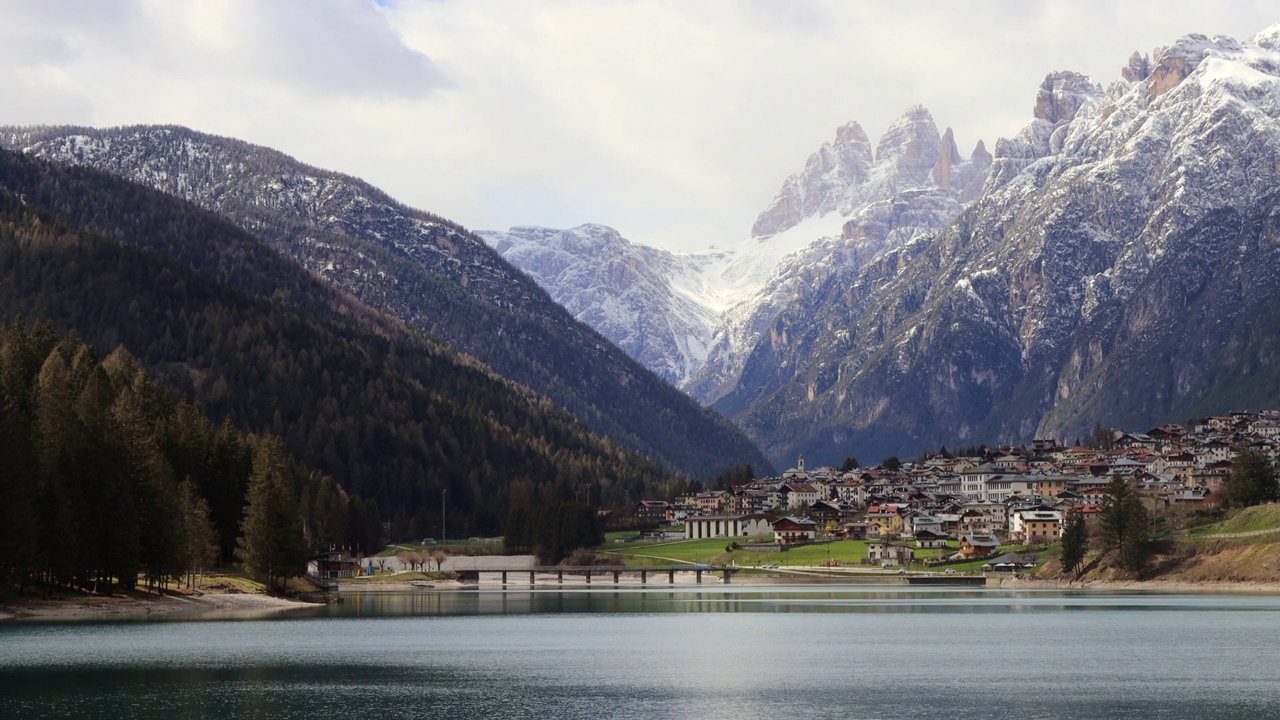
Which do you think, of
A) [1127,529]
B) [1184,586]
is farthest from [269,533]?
[1184,586]

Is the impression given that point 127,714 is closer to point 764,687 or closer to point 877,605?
point 764,687

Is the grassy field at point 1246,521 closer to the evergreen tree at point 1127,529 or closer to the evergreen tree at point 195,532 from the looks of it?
the evergreen tree at point 1127,529

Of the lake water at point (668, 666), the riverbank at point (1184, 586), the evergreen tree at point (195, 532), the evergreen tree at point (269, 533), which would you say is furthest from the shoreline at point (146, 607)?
the riverbank at point (1184, 586)

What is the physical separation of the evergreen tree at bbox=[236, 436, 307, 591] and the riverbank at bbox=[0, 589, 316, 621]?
8.59 ft

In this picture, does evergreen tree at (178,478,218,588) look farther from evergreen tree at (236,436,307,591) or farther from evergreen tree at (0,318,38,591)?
evergreen tree at (0,318,38,591)

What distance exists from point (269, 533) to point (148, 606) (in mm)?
23107

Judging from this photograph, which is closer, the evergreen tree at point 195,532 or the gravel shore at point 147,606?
the gravel shore at point 147,606

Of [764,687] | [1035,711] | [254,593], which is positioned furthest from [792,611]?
[1035,711]

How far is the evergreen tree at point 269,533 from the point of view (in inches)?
5960

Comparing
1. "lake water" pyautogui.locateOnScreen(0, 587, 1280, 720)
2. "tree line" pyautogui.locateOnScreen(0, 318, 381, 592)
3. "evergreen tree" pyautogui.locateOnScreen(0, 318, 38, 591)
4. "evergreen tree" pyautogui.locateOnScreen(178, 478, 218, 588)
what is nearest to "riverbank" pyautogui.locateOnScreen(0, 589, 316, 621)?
"tree line" pyautogui.locateOnScreen(0, 318, 381, 592)

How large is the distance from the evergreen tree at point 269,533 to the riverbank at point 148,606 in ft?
8.59

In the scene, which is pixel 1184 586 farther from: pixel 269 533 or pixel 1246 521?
pixel 269 533

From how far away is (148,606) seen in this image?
130m

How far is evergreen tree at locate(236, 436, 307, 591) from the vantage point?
15138 centimetres
